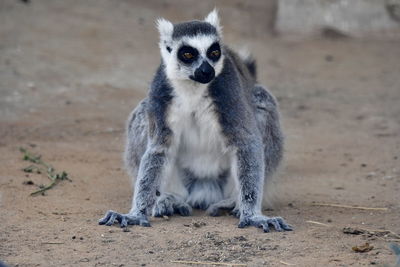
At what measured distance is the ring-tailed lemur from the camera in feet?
24.4

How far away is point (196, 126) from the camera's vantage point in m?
7.62

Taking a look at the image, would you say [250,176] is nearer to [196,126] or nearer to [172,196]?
[196,126]

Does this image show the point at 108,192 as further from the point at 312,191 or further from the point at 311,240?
the point at 311,240

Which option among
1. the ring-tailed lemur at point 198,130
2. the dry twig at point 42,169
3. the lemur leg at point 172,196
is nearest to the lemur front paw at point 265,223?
the ring-tailed lemur at point 198,130

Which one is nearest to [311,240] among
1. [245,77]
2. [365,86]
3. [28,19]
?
[245,77]

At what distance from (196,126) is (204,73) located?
0.63m

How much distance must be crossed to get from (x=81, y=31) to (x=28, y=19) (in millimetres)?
1089

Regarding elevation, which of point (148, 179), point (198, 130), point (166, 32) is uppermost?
point (166, 32)

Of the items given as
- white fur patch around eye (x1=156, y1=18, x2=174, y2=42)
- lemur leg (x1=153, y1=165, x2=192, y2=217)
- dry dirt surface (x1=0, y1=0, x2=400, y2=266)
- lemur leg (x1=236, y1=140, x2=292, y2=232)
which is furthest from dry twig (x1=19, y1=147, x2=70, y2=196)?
lemur leg (x1=236, y1=140, x2=292, y2=232)

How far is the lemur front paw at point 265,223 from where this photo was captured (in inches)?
278

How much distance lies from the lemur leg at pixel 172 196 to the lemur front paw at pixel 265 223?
0.85 m

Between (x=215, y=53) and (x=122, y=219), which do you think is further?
(x=215, y=53)

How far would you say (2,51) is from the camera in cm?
1410

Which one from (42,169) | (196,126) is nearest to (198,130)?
(196,126)
